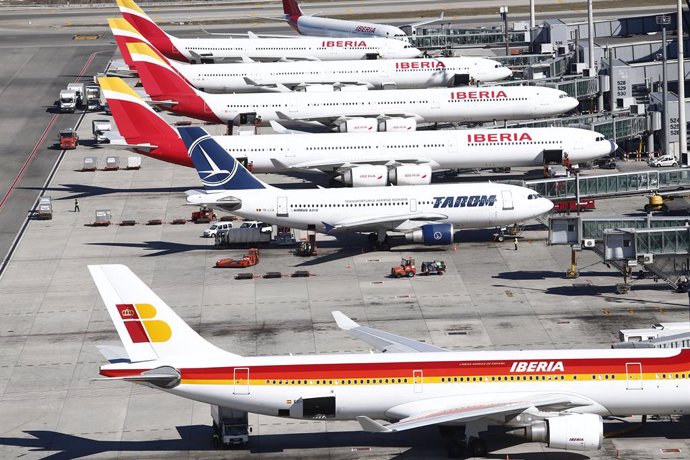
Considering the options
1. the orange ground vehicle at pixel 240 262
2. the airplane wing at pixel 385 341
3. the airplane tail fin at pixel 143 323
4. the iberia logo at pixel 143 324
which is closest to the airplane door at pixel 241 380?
the airplane tail fin at pixel 143 323

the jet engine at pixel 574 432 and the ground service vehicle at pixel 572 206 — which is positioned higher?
the ground service vehicle at pixel 572 206

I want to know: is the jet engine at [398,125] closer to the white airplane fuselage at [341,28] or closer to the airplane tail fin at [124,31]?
the airplane tail fin at [124,31]

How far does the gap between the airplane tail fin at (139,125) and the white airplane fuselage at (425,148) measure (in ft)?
13.1

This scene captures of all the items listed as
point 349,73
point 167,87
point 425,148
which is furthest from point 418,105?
point 167,87

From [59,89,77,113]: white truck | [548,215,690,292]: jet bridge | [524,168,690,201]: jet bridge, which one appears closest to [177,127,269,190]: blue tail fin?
[524,168,690,201]: jet bridge

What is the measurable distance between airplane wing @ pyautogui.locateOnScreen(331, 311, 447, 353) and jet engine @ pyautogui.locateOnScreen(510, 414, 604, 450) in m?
7.21

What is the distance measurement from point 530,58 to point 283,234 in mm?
62767

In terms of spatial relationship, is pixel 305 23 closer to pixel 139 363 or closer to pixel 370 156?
pixel 370 156

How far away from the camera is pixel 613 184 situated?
9006 cm

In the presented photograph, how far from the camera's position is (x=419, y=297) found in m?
73.8

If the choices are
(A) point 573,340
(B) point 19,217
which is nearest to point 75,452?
(A) point 573,340

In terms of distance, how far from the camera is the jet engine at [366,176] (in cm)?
9288

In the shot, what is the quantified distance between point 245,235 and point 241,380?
35.8 metres

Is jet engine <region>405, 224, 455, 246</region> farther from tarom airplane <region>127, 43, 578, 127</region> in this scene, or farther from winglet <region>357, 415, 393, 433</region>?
winglet <region>357, 415, 393, 433</region>
